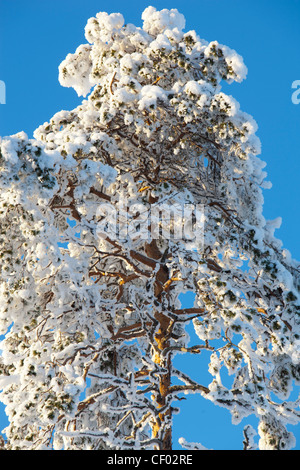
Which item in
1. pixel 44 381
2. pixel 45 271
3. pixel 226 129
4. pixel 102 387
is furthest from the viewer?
pixel 102 387

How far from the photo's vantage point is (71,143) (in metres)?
9.26

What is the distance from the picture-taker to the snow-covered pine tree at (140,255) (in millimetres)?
8250

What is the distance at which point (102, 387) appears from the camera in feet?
35.4

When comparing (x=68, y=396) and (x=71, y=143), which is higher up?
(x=71, y=143)

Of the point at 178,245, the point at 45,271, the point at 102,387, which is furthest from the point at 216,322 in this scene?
the point at 102,387

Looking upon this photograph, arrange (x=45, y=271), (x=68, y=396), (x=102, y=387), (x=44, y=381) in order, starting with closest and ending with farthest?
(x=68, y=396) → (x=44, y=381) → (x=45, y=271) → (x=102, y=387)

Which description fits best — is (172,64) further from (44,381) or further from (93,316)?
(44,381)

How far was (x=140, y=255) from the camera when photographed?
10.2 m

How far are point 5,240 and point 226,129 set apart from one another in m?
4.49

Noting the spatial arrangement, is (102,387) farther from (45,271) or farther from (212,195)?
(212,195)

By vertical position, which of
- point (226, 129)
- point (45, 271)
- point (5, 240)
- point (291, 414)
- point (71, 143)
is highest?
point (226, 129)

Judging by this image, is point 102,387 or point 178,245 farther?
point 102,387

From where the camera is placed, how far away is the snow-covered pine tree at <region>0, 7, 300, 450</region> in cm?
825

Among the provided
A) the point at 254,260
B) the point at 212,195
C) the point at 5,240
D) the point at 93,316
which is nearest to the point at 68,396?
the point at 93,316
